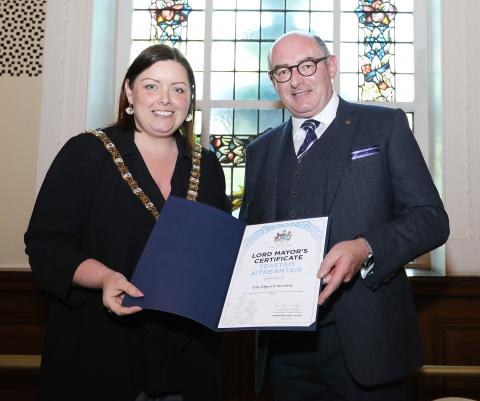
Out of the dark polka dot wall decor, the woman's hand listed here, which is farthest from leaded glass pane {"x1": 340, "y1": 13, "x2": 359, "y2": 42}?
the woman's hand

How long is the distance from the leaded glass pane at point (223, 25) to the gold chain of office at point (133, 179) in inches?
120

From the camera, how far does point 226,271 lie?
1.63 meters

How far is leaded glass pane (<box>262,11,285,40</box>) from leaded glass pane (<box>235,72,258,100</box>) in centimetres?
37

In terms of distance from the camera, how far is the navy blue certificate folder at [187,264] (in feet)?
4.91

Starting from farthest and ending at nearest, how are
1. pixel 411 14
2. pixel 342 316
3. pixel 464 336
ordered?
pixel 411 14
pixel 464 336
pixel 342 316

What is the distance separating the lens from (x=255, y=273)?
1.59 m

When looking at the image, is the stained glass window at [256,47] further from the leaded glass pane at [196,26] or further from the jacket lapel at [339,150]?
the jacket lapel at [339,150]

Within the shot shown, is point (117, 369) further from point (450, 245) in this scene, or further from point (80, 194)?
point (450, 245)

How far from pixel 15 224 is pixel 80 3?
5.52 ft

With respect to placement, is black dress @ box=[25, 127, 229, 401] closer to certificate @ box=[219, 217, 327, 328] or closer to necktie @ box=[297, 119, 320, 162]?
certificate @ box=[219, 217, 327, 328]

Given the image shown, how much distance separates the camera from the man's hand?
149cm

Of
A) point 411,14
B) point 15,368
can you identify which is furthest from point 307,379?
point 411,14

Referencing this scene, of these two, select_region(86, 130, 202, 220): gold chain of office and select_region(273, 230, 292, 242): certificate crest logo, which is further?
select_region(86, 130, 202, 220): gold chain of office

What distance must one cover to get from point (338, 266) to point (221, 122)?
3.29m
